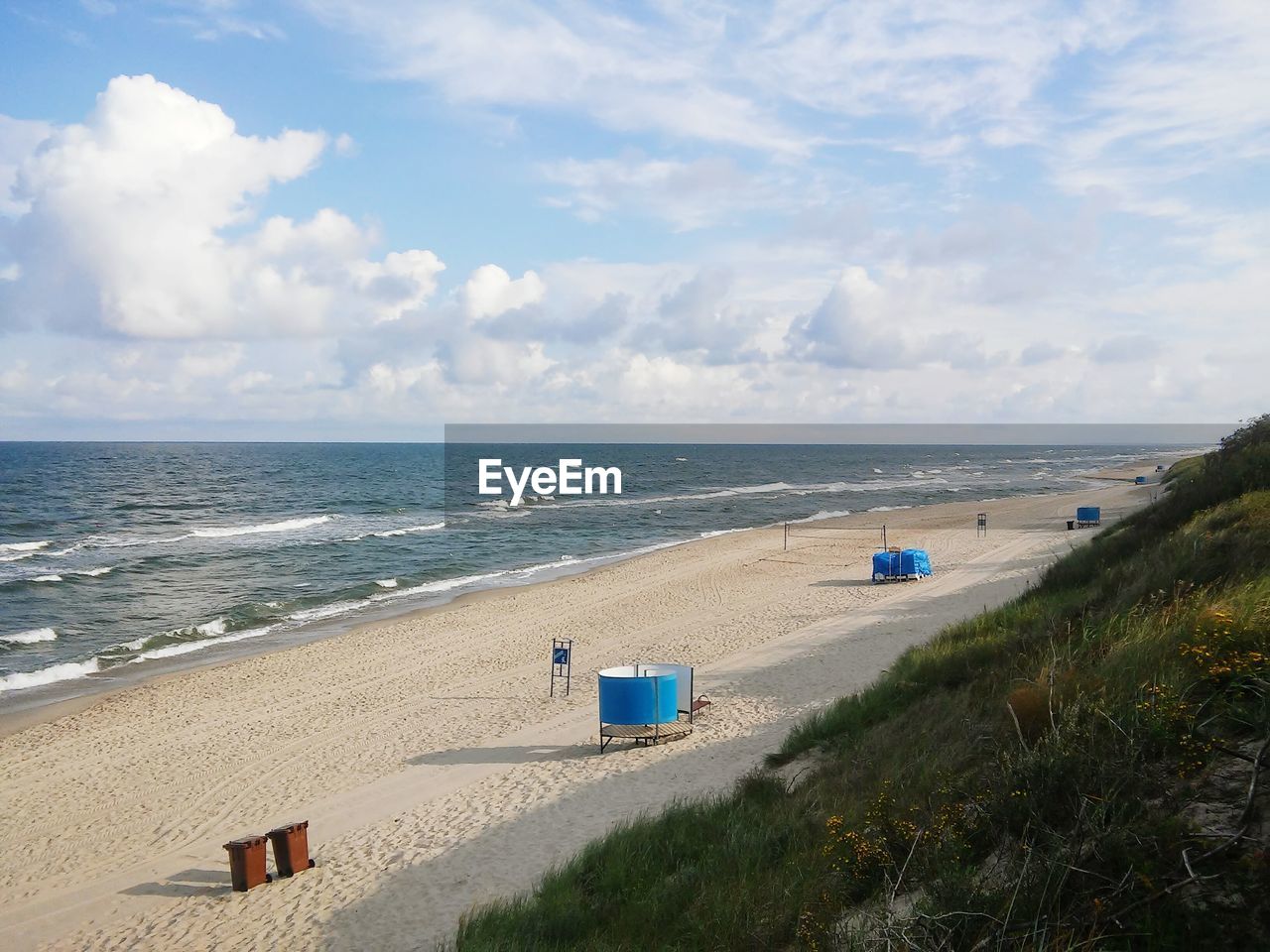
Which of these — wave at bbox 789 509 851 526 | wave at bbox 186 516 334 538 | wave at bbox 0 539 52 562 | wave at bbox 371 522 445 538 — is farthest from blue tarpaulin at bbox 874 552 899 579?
wave at bbox 0 539 52 562

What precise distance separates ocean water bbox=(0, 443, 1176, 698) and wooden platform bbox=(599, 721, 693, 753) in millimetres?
12249

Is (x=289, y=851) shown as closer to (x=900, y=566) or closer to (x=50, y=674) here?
(x=50, y=674)

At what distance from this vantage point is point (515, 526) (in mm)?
46031

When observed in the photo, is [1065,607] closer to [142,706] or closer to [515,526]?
[142,706]

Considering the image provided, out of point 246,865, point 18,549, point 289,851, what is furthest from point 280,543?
point 246,865

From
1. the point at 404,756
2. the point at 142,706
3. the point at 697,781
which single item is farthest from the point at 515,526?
the point at 697,781

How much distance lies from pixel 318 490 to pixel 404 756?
65.2 m

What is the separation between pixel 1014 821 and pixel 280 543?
3876 centimetres

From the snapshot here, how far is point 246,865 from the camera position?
8562mm

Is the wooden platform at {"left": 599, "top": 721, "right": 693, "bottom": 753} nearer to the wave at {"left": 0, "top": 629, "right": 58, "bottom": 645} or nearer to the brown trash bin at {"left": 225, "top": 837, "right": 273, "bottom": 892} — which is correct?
the brown trash bin at {"left": 225, "top": 837, "right": 273, "bottom": 892}

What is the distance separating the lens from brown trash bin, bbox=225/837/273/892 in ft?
28.0

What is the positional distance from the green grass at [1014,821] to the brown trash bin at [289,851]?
2753mm

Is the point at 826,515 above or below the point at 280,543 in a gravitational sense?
above

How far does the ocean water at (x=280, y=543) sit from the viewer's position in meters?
22.6
